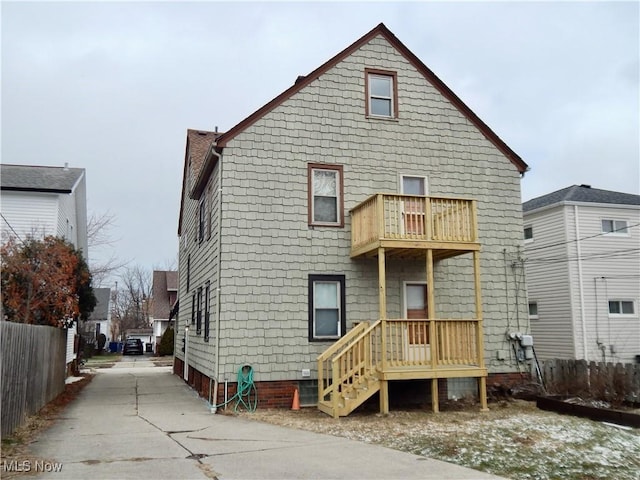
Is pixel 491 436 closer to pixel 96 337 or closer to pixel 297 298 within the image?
pixel 297 298

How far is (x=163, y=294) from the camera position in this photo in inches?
1957

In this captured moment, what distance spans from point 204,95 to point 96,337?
31.4 m

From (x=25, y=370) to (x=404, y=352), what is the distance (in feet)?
24.2

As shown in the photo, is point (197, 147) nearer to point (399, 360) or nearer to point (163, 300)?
point (399, 360)

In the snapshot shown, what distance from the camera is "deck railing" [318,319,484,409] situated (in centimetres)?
1119

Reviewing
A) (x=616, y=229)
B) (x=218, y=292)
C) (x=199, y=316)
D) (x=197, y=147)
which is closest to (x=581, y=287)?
(x=616, y=229)

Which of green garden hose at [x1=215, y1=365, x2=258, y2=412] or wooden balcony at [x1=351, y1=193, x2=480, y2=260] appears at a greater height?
wooden balcony at [x1=351, y1=193, x2=480, y2=260]

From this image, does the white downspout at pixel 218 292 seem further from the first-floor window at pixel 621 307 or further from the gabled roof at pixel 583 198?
the first-floor window at pixel 621 307

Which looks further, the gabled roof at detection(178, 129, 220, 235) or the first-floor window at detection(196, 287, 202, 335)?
the gabled roof at detection(178, 129, 220, 235)

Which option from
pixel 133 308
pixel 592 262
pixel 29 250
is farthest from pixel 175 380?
pixel 133 308

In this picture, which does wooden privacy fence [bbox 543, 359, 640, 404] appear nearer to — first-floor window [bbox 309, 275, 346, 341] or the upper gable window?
first-floor window [bbox 309, 275, 346, 341]

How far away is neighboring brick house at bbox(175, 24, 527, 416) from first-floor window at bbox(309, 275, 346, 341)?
1.0 inches

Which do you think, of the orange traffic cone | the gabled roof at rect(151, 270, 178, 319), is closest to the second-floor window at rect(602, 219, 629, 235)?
the orange traffic cone

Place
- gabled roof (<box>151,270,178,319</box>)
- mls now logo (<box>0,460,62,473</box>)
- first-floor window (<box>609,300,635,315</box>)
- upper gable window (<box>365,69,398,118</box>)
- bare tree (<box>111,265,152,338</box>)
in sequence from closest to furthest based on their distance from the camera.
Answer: mls now logo (<box>0,460,62,473</box>), upper gable window (<box>365,69,398,118</box>), first-floor window (<box>609,300,635,315</box>), gabled roof (<box>151,270,178,319</box>), bare tree (<box>111,265,152,338</box>)
